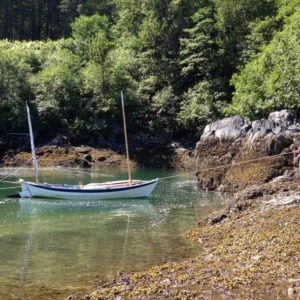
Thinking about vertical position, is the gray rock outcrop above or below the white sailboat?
above

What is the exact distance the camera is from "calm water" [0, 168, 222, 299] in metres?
11.9

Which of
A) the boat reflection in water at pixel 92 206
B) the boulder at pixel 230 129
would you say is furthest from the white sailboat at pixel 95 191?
the boulder at pixel 230 129

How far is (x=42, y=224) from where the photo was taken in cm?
1988

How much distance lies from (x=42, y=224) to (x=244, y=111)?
24639 millimetres

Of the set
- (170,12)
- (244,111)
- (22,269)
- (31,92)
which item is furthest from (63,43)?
(22,269)

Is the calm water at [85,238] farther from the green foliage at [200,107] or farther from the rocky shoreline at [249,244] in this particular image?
the green foliage at [200,107]

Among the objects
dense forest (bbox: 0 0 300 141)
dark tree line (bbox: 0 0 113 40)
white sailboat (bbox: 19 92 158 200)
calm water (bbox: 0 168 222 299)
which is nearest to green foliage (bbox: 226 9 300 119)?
dense forest (bbox: 0 0 300 141)

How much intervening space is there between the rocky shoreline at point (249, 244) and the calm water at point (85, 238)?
123 centimetres

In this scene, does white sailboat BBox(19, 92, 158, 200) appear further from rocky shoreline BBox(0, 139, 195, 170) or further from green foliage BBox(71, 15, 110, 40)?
green foliage BBox(71, 15, 110, 40)

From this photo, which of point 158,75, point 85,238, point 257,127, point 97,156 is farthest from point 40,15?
point 85,238

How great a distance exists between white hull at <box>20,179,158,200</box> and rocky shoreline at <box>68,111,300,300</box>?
5.81m

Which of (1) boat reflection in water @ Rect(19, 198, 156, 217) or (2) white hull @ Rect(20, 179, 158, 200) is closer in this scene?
(1) boat reflection in water @ Rect(19, 198, 156, 217)

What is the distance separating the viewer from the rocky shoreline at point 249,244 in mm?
9703

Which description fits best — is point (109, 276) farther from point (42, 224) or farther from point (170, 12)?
point (170, 12)
